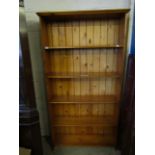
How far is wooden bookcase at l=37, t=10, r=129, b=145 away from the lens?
2053 millimetres

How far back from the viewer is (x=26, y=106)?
168 centimetres

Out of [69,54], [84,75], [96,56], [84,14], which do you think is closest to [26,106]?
[84,75]

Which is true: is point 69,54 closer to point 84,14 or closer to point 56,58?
point 56,58

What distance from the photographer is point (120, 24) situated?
202cm

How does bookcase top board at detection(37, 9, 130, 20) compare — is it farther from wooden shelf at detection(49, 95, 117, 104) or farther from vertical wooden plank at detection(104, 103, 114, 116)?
vertical wooden plank at detection(104, 103, 114, 116)

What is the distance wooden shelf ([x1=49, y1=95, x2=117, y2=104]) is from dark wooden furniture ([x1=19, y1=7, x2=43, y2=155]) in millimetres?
484

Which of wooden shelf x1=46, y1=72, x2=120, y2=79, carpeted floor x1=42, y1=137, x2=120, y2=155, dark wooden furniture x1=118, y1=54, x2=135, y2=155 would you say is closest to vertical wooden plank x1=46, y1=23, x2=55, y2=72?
wooden shelf x1=46, y1=72, x2=120, y2=79

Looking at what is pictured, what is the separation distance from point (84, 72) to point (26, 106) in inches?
35.3

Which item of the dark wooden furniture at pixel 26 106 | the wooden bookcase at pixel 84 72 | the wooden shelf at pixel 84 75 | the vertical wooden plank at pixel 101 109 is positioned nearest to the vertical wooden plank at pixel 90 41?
the wooden bookcase at pixel 84 72

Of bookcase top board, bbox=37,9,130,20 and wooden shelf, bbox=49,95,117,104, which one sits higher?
bookcase top board, bbox=37,9,130,20

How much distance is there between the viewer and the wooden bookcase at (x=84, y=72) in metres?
2.05
